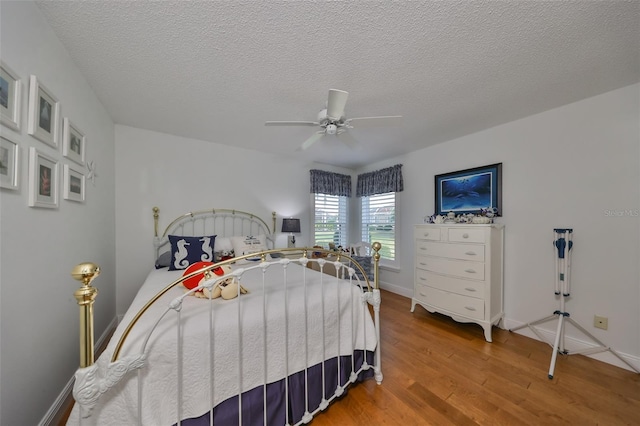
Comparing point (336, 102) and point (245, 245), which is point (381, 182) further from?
point (336, 102)

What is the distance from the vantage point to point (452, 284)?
2.76 m

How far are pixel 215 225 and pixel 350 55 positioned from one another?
2.92 metres

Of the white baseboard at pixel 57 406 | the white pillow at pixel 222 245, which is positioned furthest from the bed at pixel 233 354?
the white pillow at pixel 222 245

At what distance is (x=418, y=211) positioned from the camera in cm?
379

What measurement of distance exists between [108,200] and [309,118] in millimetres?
2517

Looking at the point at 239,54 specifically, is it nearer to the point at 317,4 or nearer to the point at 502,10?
the point at 317,4

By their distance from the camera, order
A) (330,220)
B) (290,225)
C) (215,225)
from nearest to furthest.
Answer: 1. (215,225)
2. (290,225)
3. (330,220)

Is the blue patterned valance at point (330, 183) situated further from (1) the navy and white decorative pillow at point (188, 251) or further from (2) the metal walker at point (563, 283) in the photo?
(2) the metal walker at point (563, 283)

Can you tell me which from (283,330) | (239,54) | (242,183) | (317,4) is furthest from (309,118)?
(283,330)

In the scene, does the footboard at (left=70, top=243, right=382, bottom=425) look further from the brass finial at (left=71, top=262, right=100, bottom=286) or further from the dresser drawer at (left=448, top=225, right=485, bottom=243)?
A: the dresser drawer at (left=448, top=225, right=485, bottom=243)

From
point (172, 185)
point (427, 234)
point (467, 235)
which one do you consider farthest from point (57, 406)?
point (467, 235)

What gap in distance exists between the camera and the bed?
0.99 meters

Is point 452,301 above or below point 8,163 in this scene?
below

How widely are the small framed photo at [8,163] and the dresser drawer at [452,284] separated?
3.68 metres
